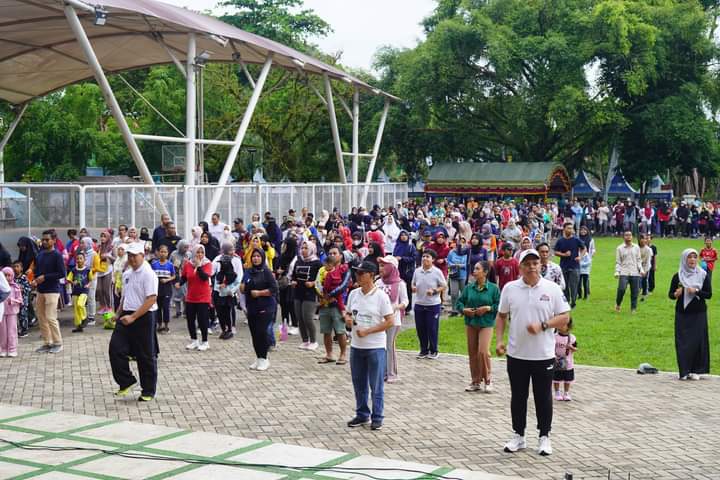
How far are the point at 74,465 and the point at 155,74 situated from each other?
39.6 m

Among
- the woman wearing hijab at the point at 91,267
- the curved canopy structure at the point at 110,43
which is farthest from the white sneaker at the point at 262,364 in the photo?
the curved canopy structure at the point at 110,43

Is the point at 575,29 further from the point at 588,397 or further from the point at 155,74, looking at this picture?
the point at 588,397

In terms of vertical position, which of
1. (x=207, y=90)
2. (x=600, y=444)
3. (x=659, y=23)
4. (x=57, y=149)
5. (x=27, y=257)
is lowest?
(x=600, y=444)

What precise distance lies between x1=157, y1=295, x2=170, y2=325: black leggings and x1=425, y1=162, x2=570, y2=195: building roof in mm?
30133

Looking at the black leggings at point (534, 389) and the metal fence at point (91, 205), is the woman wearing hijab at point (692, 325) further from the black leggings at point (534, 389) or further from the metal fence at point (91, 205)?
the metal fence at point (91, 205)

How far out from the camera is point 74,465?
25.1 feet

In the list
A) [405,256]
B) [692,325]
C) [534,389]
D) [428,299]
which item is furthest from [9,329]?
[692,325]

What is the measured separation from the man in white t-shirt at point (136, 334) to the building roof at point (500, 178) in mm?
34426

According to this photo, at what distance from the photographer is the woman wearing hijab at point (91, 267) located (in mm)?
15422

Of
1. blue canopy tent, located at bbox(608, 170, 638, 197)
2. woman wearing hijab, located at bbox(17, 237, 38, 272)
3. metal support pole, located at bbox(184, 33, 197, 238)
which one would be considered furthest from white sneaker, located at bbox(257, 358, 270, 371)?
blue canopy tent, located at bbox(608, 170, 638, 197)

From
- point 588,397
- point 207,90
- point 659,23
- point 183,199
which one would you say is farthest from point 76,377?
point 659,23

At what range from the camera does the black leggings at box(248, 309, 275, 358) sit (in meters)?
11.9

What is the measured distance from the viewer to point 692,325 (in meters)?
11.3

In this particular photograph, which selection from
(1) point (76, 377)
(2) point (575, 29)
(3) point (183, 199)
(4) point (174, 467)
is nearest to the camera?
(4) point (174, 467)
